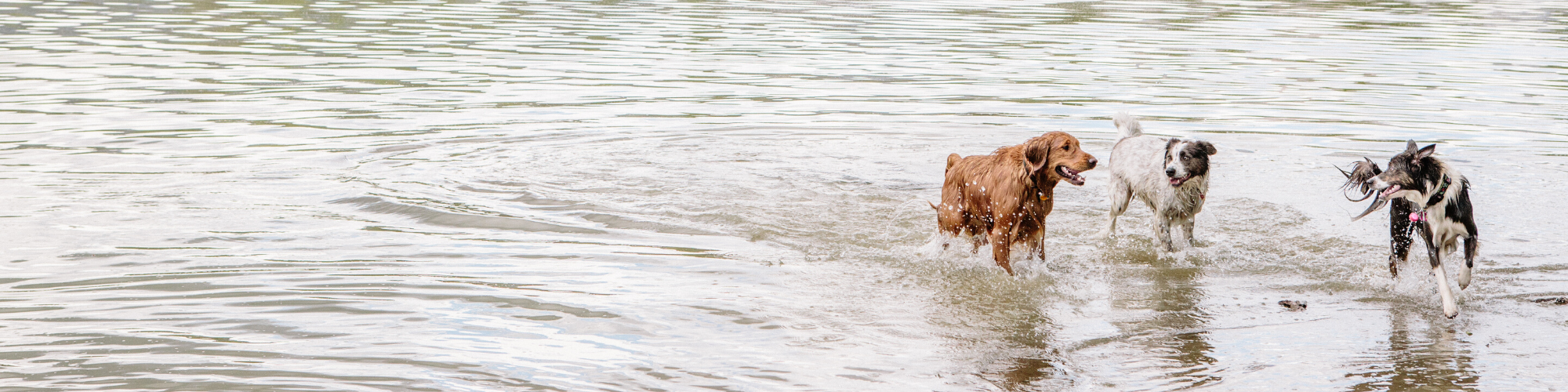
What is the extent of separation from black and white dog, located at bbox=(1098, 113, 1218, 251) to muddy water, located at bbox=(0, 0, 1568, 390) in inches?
10.2

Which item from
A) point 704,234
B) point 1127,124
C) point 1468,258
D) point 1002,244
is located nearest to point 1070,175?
point 1002,244

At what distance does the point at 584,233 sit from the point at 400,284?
164cm

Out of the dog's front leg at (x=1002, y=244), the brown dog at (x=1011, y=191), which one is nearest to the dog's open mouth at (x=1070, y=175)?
the brown dog at (x=1011, y=191)

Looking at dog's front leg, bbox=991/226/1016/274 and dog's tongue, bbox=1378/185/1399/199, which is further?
dog's front leg, bbox=991/226/1016/274

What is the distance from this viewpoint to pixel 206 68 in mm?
18125

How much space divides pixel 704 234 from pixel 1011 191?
224 centimetres

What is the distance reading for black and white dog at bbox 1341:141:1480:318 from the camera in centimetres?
624

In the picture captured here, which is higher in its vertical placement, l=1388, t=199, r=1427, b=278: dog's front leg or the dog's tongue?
the dog's tongue

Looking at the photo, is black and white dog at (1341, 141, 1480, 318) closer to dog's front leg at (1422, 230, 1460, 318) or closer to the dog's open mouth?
dog's front leg at (1422, 230, 1460, 318)

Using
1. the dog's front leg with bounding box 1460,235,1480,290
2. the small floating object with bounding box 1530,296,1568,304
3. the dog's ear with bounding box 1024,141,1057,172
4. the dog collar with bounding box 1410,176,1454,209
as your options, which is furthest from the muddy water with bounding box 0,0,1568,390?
the dog's ear with bounding box 1024,141,1057,172

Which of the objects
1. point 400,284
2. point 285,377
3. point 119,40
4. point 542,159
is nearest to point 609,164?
point 542,159

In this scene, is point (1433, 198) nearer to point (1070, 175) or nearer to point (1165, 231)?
point (1070, 175)

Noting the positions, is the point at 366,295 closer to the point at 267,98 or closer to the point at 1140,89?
the point at 267,98

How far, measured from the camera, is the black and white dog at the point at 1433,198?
6.24m
